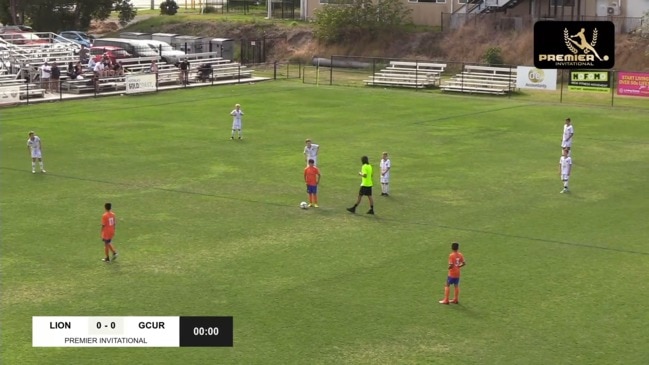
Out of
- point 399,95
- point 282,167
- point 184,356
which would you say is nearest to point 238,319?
point 184,356

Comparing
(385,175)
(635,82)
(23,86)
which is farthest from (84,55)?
(385,175)

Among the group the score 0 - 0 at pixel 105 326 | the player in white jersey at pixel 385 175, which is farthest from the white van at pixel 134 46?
the score 0 - 0 at pixel 105 326

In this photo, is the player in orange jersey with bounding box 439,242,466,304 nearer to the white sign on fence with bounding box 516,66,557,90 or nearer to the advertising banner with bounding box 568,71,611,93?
the advertising banner with bounding box 568,71,611,93

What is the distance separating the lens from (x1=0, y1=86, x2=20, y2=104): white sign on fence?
5184 cm

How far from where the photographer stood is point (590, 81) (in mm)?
57531

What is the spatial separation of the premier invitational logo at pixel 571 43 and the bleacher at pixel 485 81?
48949 millimetres

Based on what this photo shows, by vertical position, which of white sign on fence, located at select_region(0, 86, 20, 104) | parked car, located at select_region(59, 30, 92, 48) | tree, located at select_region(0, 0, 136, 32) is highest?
tree, located at select_region(0, 0, 136, 32)

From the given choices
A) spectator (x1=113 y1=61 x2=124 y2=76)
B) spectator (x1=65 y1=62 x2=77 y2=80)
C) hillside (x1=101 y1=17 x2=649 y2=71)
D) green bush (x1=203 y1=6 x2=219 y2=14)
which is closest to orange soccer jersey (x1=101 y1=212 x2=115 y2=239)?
spectator (x1=65 y1=62 x2=77 y2=80)

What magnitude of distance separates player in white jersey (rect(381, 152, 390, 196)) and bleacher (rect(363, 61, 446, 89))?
1275 inches

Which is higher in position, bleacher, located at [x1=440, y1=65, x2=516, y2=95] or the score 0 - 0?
bleacher, located at [x1=440, y1=65, x2=516, y2=95]

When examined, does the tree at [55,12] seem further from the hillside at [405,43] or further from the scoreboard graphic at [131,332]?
the scoreboard graphic at [131,332]

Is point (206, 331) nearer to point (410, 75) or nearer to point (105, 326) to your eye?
point (105, 326)

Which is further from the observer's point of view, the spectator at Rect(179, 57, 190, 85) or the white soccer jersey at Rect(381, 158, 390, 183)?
the spectator at Rect(179, 57, 190, 85)

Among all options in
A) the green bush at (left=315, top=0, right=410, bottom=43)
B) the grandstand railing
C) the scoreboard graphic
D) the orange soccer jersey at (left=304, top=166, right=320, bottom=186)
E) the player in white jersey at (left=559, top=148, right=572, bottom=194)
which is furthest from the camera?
the green bush at (left=315, top=0, right=410, bottom=43)
